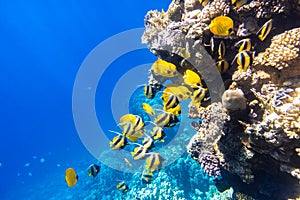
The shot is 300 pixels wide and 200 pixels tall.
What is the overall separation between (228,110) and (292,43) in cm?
118

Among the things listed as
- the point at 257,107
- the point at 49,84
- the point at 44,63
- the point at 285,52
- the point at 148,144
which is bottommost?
the point at 257,107

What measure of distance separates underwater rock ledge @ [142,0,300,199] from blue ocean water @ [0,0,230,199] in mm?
4815

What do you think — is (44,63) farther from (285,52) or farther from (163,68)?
(285,52)

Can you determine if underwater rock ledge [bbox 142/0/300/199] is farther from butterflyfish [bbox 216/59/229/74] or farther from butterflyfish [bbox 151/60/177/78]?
butterflyfish [bbox 151/60/177/78]

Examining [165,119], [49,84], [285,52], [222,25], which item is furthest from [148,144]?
[49,84]

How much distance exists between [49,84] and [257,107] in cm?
8588

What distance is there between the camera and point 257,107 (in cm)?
336

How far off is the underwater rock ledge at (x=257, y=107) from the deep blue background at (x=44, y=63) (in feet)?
93.9

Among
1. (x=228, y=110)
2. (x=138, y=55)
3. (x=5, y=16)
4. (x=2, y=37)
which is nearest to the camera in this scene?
(x=228, y=110)

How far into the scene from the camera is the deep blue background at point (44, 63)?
140 ft

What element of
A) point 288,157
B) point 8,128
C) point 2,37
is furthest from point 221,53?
point 2,37

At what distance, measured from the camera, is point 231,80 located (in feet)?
12.7

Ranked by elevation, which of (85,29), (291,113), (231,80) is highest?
(85,29)

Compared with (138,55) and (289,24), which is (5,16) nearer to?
(138,55)
